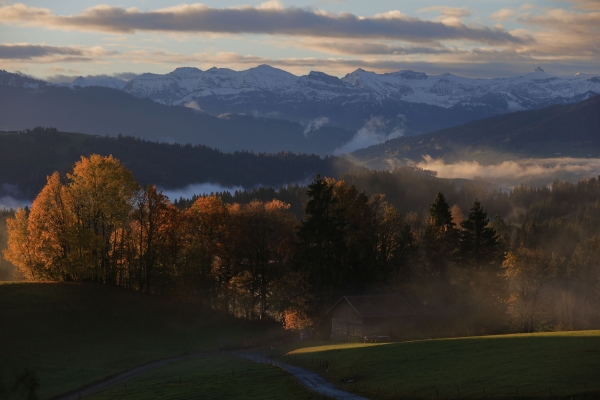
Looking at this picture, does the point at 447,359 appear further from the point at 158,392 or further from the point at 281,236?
the point at 281,236

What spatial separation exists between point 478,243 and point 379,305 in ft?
75.0

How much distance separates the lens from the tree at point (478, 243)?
356 feet

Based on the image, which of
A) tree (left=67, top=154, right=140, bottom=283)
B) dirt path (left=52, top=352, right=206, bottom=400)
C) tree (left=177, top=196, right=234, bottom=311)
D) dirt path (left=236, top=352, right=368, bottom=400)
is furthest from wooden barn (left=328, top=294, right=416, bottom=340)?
tree (left=67, top=154, right=140, bottom=283)

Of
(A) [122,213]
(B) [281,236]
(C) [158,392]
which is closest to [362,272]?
(B) [281,236]

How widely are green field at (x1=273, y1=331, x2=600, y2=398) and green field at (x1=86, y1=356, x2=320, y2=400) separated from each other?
15.0 feet

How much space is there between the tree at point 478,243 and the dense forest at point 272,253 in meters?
0.15

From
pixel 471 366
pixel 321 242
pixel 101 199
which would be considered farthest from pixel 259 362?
pixel 101 199

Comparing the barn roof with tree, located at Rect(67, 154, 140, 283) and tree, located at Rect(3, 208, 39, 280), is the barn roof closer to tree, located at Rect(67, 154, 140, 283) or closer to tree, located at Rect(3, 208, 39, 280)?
tree, located at Rect(67, 154, 140, 283)

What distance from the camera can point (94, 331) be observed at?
9056cm

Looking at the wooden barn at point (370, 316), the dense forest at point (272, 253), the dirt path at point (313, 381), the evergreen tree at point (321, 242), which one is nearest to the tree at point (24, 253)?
the dense forest at point (272, 253)

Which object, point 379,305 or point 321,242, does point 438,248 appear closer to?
point 379,305

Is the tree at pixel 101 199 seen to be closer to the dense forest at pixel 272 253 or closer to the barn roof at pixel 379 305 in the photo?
the dense forest at pixel 272 253

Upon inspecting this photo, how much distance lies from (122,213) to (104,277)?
9112mm

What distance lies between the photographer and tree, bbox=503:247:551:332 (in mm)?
108188
